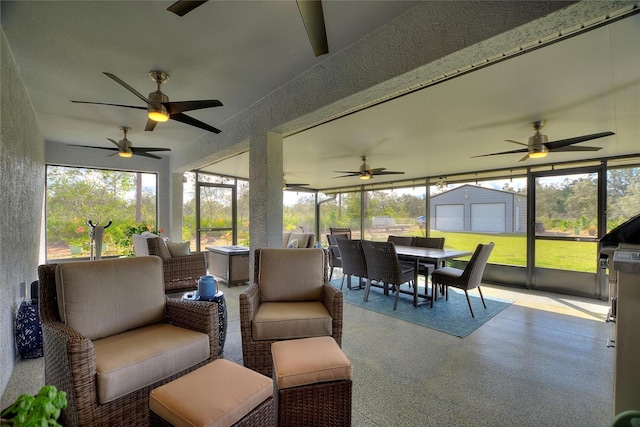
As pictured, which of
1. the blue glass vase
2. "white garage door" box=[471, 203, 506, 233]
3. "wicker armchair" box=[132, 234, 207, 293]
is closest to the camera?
the blue glass vase

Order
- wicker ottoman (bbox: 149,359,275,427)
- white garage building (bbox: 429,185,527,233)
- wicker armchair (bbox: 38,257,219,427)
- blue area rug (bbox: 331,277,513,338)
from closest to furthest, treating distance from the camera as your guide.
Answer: wicker ottoman (bbox: 149,359,275,427) → wicker armchair (bbox: 38,257,219,427) → blue area rug (bbox: 331,277,513,338) → white garage building (bbox: 429,185,527,233)

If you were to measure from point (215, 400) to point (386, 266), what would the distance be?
9.75 ft

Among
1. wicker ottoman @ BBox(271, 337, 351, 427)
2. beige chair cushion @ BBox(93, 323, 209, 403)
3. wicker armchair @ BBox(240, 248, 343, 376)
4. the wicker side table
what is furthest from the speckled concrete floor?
the wicker side table

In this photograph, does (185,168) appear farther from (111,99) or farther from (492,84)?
(492,84)

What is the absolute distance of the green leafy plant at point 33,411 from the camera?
0.65m

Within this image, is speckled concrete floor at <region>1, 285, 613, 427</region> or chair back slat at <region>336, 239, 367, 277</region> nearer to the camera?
speckled concrete floor at <region>1, 285, 613, 427</region>

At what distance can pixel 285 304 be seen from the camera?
2.38m

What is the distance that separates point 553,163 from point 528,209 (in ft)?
2.99

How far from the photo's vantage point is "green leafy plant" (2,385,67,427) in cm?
65

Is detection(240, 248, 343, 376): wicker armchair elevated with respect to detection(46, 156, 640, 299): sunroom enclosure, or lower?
lower

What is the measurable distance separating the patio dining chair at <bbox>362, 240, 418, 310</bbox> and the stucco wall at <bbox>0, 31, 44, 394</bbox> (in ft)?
11.8

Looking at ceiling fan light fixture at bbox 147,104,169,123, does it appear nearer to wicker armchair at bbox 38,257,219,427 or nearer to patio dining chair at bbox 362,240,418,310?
wicker armchair at bbox 38,257,219,427

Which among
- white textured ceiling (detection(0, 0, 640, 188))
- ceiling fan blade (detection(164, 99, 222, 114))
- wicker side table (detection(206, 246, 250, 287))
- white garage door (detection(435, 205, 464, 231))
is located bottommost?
wicker side table (detection(206, 246, 250, 287))

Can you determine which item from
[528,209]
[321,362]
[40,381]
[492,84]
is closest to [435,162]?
[528,209]
